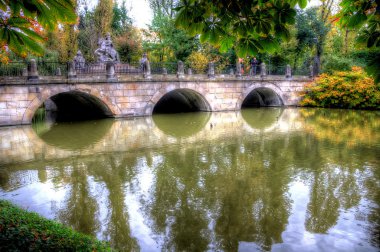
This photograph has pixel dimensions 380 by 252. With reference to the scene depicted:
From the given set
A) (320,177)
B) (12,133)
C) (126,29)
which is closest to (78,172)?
(320,177)

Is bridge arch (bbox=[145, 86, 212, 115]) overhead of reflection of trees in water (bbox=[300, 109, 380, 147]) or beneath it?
overhead

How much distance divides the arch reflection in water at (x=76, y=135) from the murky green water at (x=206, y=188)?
15cm

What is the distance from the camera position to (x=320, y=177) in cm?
764

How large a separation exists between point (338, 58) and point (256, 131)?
16937 millimetres

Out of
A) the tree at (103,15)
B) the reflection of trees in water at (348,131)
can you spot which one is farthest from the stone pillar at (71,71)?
the tree at (103,15)

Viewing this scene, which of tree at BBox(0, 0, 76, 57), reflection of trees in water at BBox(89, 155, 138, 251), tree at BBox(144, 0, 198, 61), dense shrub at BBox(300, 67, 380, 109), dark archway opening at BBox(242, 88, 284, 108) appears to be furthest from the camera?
tree at BBox(144, 0, 198, 61)

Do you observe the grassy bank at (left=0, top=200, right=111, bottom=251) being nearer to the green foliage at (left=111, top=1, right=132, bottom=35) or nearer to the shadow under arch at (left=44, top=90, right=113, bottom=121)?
the shadow under arch at (left=44, top=90, right=113, bottom=121)

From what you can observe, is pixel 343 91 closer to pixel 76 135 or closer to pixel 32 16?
pixel 76 135

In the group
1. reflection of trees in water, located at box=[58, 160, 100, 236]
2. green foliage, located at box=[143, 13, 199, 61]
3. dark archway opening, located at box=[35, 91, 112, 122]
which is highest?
green foliage, located at box=[143, 13, 199, 61]

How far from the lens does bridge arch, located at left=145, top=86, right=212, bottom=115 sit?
810 inches

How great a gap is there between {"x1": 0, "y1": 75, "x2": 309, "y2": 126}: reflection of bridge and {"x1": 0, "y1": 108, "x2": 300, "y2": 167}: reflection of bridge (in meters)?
1.35

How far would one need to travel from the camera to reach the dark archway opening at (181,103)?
77.6 feet

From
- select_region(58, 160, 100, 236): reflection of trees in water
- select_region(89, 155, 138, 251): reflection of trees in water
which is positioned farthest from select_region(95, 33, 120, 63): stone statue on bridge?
select_region(58, 160, 100, 236): reflection of trees in water

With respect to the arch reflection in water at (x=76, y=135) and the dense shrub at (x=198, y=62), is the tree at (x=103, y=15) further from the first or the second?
the arch reflection in water at (x=76, y=135)
